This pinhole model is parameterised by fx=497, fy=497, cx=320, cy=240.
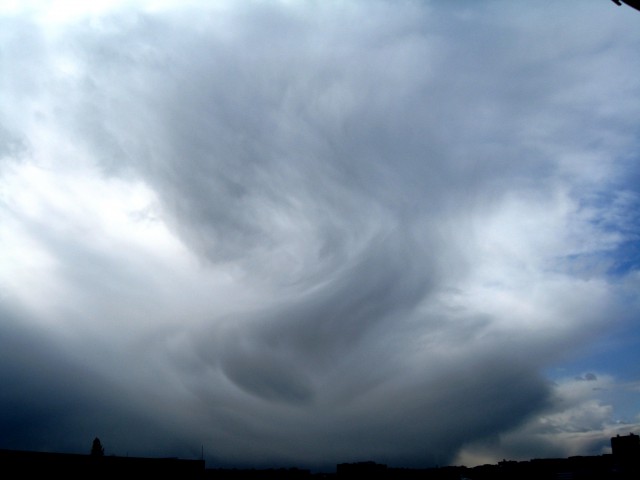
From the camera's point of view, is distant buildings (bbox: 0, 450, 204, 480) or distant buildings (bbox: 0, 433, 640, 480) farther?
distant buildings (bbox: 0, 433, 640, 480)

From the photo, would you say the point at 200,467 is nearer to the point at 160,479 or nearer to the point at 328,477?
the point at 160,479

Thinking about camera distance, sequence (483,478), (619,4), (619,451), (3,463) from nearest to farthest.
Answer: (619,4), (3,463), (619,451), (483,478)

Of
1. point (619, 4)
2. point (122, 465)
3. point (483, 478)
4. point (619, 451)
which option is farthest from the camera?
point (483, 478)

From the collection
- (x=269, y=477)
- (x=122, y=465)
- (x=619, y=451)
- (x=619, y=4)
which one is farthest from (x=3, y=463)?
(x=619, y=451)

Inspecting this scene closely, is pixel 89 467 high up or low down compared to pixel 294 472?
up

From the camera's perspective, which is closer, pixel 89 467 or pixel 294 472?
pixel 89 467

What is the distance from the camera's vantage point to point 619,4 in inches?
508

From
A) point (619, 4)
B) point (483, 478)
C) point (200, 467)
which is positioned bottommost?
point (483, 478)

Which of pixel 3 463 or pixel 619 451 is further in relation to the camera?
pixel 619 451

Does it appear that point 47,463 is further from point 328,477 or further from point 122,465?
point 328,477

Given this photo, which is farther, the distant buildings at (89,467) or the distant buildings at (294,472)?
the distant buildings at (294,472)

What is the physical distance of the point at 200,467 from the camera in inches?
1864

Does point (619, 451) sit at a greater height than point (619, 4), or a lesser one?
lesser

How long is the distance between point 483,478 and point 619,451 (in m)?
19.3
